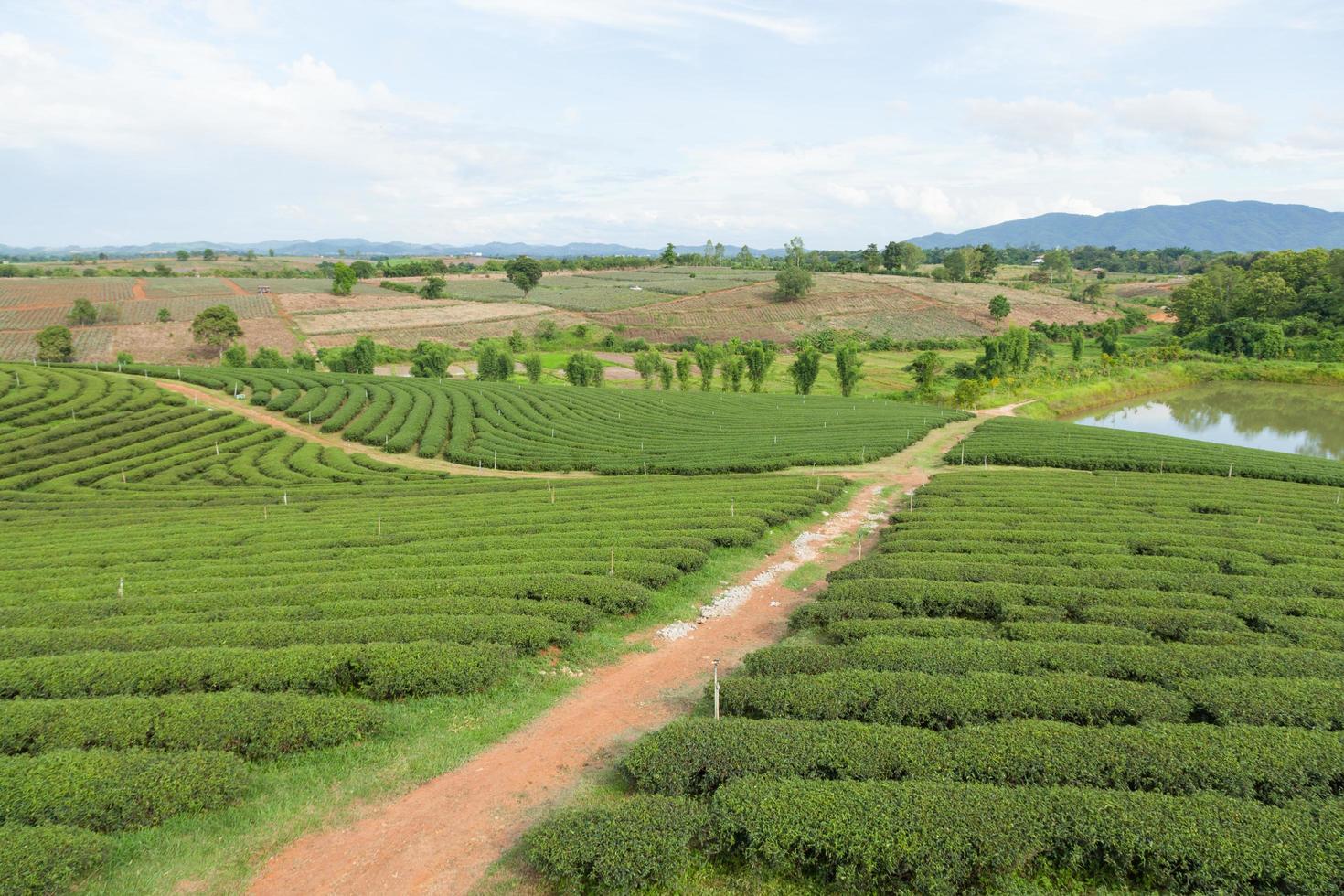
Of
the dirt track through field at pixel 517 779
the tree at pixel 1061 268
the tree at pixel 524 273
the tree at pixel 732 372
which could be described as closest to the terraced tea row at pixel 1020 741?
the dirt track through field at pixel 517 779

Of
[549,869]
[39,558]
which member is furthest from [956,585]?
[39,558]

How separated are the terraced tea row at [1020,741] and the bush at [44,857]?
20.0 ft

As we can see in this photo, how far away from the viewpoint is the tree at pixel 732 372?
262 feet

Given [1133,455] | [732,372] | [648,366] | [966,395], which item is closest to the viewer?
[1133,455]

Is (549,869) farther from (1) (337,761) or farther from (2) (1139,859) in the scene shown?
(2) (1139,859)

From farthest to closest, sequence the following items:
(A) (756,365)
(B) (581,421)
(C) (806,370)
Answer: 1. (A) (756,365)
2. (C) (806,370)
3. (B) (581,421)

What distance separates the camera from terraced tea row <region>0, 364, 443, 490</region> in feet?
126

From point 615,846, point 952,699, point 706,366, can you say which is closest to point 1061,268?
point 706,366

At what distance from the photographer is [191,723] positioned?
1214 cm

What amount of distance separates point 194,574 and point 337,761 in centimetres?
1224

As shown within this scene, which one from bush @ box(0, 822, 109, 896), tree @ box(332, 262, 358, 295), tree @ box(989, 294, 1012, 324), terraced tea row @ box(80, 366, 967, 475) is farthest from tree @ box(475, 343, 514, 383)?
tree @ box(989, 294, 1012, 324)

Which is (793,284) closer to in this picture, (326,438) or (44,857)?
(326,438)

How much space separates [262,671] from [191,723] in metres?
2.08

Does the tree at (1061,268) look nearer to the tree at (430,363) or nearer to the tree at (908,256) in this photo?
the tree at (908,256)
